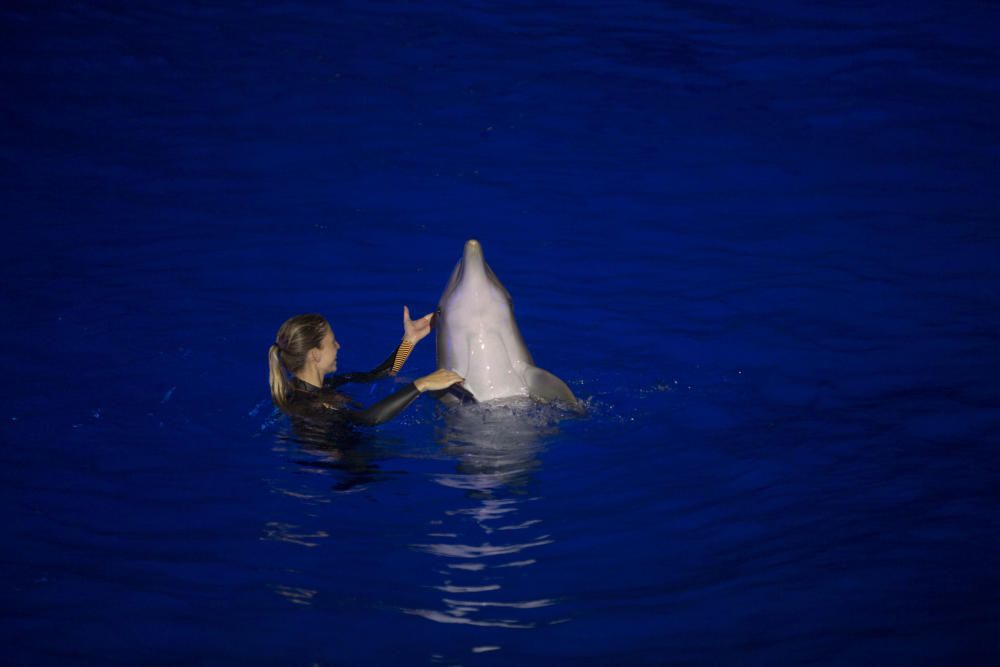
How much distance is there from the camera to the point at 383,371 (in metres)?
6.73

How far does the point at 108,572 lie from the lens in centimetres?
489

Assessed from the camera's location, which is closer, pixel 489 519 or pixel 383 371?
pixel 489 519

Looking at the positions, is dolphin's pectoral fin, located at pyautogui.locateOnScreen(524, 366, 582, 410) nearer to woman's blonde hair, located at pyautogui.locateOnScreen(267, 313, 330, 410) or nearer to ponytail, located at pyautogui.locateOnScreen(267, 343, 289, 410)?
woman's blonde hair, located at pyautogui.locateOnScreen(267, 313, 330, 410)

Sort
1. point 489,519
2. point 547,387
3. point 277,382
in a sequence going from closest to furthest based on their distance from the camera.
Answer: point 489,519, point 277,382, point 547,387

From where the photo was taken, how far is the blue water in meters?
4.59

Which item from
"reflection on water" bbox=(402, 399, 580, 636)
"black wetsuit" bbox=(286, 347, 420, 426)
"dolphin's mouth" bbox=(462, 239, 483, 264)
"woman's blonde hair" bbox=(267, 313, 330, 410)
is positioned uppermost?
"dolphin's mouth" bbox=(462, 239, 483, 264)

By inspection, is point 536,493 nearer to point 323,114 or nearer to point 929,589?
point 929,589

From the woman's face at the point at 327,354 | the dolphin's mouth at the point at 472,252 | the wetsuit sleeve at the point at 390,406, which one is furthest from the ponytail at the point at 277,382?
the dolphin's mouth at the point at 472,252

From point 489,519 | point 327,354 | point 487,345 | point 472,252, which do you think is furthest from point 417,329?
point 489,519

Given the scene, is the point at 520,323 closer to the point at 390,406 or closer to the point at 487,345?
the point at 487,345

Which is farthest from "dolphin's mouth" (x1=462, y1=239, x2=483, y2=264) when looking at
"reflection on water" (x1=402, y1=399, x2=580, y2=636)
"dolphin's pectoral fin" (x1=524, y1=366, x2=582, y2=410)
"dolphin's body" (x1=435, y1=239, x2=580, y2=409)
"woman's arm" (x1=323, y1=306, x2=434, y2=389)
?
"reflection on water" (x1=402, y1=399, x2=580, y2=636)

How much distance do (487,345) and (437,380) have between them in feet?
1.73

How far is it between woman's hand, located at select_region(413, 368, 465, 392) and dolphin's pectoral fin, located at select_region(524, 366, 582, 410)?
1.59 ft

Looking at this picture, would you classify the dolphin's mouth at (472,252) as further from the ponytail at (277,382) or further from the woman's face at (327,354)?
the ponytail at (277,382)
